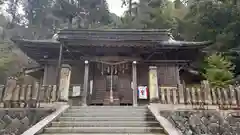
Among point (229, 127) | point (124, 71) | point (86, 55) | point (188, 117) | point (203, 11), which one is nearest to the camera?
point (229, 127)

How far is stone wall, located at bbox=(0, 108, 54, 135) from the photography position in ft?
21.1

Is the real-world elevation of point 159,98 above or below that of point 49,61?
below

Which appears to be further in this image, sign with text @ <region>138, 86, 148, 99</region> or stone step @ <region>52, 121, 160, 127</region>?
sign with text @ <region>138, 86, 148, 99</region>

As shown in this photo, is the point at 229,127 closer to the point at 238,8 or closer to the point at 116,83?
the point at 116,83

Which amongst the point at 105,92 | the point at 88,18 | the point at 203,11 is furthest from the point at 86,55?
the point at 88,18

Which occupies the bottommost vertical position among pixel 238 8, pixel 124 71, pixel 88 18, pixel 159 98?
pixel 159 98

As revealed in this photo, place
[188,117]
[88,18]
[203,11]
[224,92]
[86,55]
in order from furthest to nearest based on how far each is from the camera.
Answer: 1. [88,18]
2. [203,11]
3. [86,55]
4. [224,92]
5. [188,117]

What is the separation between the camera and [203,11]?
20.3 meters

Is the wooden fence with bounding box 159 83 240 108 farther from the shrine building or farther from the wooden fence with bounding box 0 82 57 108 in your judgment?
the shrine building

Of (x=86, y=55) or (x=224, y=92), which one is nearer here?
(x=224, y=92)

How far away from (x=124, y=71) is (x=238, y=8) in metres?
11.0

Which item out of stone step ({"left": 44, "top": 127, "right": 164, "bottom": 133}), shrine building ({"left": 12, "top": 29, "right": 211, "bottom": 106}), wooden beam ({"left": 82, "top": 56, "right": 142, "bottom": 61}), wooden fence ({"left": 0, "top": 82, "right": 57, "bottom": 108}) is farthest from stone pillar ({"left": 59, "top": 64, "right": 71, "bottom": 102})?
wooden beam ({"left": 82, "top": 56, "right": 142, "bottom": 61})

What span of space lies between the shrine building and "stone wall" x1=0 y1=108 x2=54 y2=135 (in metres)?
5.00

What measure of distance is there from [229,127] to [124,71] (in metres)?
8.58
